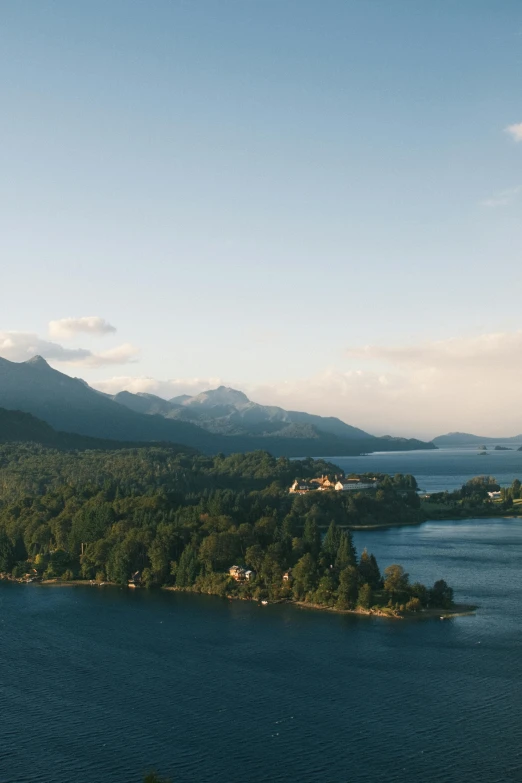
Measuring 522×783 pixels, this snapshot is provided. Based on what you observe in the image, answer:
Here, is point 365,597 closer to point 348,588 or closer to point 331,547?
point 348,588

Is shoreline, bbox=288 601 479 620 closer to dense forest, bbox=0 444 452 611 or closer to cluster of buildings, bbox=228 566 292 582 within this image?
dense forest, bbox=0 444 452 611

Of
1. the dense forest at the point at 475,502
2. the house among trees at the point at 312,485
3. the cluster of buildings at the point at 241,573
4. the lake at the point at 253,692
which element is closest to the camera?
the lake at the point at 253,692

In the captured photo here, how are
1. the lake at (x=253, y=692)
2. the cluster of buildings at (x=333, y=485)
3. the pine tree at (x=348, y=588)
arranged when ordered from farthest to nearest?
the cluster of buildings at (x=333, y=485) → the pine tree at (x=348, y=588) → the lake at (x=253, y=692)

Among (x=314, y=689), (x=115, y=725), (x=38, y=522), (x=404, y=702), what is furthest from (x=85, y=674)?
(x=38, y=522)

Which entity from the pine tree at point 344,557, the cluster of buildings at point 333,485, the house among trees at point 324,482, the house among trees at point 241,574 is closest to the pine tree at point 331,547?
the pine tree at point 344,557

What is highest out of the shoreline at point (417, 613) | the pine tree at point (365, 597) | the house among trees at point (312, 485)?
the house among trees at point (312, 485)

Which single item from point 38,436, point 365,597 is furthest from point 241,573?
point 38,436

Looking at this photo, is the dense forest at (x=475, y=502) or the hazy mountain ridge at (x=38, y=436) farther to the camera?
the hazy mountain ridge at (x=38, y=436)

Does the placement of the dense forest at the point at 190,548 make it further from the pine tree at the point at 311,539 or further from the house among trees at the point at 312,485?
the house among trees at the point at 312,485

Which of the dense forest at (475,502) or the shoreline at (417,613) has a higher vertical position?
the dense forest at (475,502)
